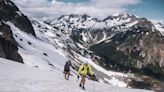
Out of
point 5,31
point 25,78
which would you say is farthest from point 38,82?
point 5,31

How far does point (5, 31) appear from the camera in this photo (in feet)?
429

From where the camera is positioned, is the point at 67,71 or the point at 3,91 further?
the point at 67,71

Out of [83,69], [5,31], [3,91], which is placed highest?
[5,31]

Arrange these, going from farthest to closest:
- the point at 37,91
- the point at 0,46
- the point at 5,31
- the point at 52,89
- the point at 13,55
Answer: the point at 5,31 < the point at 13,55 < the point at 0,46 < the point at 52,89 < the point at 37,91

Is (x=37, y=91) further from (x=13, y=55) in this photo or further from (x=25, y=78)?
(x=13, y=55)

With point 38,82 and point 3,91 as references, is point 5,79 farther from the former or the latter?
point 3,91

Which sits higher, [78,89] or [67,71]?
[67,71]

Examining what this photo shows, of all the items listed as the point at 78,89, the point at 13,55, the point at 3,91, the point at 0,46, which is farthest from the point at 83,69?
the point at 13,55

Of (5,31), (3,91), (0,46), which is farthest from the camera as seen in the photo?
(5,31)

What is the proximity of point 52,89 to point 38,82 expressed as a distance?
343cm

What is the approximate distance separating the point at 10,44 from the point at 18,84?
72.8 meters

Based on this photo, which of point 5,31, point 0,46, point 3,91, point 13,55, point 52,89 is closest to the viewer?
point 3,91

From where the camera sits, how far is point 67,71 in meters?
47.0

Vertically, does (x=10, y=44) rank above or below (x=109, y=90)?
above
